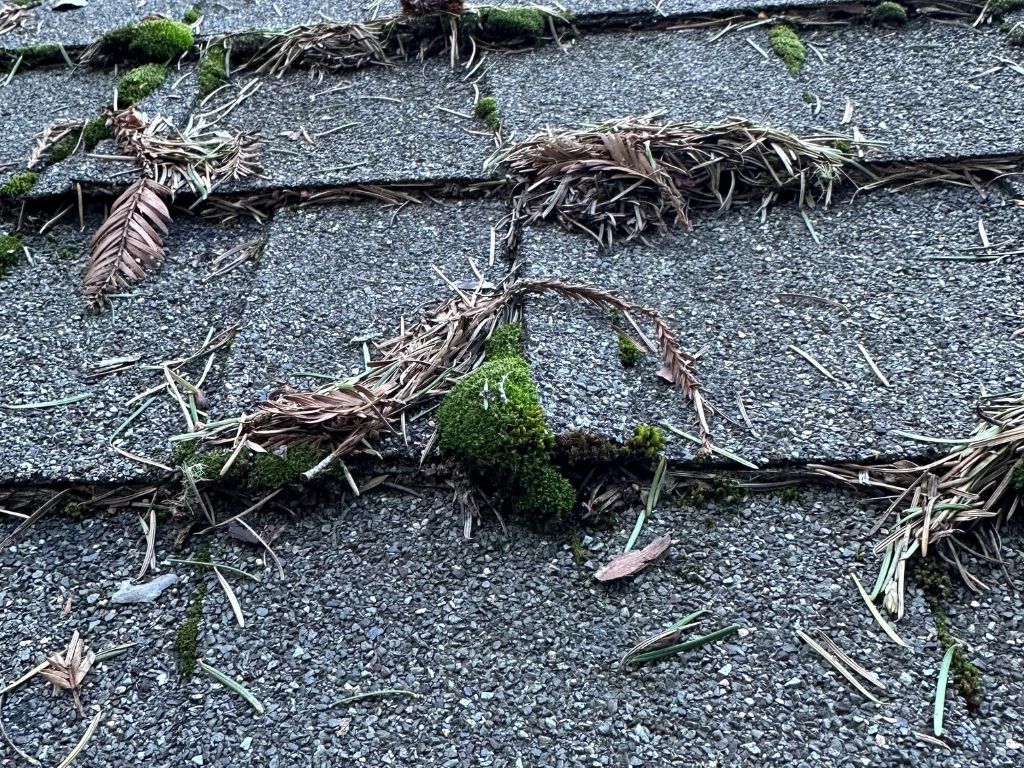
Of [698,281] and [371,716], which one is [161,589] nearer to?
[371,716]

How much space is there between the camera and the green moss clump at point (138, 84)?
7.36ft

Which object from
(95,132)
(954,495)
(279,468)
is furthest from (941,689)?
(95,132)

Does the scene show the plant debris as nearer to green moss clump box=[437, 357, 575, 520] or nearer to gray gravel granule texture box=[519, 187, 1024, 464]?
green moss clump box=[437, 357, 575, 520]

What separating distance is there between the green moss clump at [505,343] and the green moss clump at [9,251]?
3.45 feet

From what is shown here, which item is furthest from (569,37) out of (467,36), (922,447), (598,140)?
(922,447)

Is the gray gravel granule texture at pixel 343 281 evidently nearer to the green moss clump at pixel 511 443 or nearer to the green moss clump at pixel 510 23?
the green moss clump at pixel 511 443

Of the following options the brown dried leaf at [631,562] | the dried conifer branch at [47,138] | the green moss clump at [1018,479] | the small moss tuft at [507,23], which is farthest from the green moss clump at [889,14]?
the dried conifer branch at [47,138]

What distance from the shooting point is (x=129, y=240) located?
1.82m

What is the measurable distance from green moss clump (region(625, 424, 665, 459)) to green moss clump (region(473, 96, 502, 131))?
1.00 metres

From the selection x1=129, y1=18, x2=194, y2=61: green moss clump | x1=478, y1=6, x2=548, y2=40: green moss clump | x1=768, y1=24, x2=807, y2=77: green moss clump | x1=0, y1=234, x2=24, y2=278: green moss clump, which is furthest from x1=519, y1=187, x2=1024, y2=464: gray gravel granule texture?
x1=129, y1=18, x2=194, y2=61: green moss clump

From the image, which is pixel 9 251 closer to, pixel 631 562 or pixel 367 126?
pixel 367 126

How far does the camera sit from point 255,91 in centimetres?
229

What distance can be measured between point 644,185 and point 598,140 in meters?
0.15

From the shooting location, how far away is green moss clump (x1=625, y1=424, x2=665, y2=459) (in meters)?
1.33
